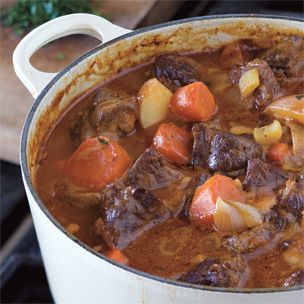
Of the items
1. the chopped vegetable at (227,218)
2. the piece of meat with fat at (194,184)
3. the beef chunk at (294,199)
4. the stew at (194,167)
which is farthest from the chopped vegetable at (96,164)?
the beef chunk at (294,199)

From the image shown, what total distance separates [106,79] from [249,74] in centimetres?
48

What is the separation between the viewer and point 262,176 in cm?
182

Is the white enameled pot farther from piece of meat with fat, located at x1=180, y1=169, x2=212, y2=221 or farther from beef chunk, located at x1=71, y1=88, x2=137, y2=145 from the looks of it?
piece of meat with fat, located at x1=180, y1=169, x2=212, y2=221

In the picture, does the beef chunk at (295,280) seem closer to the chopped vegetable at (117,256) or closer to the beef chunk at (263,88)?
the chopped vegetable at (117,256)

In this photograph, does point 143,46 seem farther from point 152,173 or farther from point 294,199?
point 294,199

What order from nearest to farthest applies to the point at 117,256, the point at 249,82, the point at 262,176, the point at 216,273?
the point at 216,273 → the point at 117,256 → the point at 262,176 → the point at 249,82

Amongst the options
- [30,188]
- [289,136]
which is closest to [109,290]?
[30,188]

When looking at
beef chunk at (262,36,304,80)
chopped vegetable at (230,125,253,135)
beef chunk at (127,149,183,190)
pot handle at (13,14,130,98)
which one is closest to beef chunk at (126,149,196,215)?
beef chunk at (127,149,183,190)

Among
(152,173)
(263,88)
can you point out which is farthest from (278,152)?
(152,173)

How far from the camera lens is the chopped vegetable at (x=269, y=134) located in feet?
6.50

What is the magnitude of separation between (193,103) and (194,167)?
0.24 meters

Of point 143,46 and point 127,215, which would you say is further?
point 143,46

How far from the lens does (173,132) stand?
201 centimetres

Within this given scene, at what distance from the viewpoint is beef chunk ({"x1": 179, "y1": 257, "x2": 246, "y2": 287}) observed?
1.56 meters
